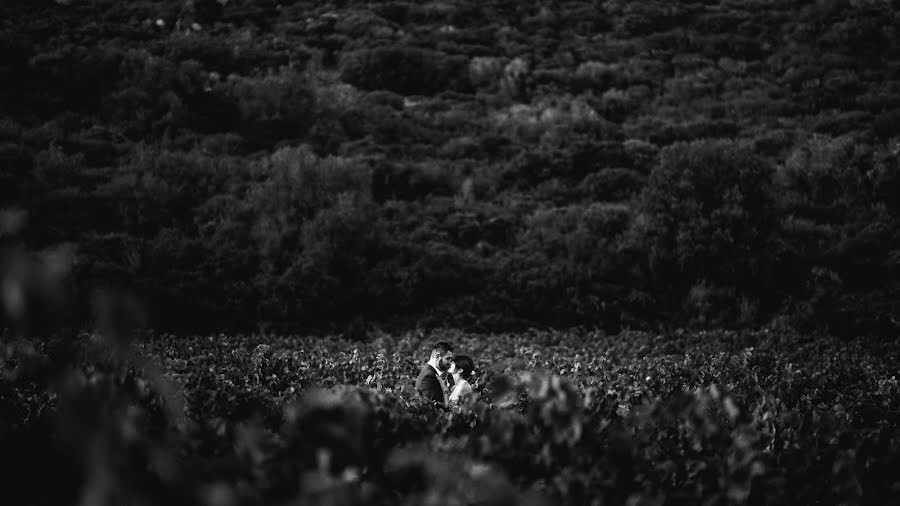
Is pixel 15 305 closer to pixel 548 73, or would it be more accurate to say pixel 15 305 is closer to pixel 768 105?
pixel 768 105

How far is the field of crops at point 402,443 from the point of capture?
1915 millimetres

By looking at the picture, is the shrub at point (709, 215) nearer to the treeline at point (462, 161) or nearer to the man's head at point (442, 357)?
the treeline at point (462, 161)

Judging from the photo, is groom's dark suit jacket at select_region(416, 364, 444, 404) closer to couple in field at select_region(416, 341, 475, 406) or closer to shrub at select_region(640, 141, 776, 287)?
couple in field at select_region(416, 341, 475, 406)

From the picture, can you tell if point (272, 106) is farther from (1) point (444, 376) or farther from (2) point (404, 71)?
(1) point (444, 376)

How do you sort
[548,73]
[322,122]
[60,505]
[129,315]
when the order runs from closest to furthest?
1. [129,315]
2. [60,505]
3. [322,122]
4. [548,73]

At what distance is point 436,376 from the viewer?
687cm

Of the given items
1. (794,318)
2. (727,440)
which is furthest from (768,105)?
(727,440)

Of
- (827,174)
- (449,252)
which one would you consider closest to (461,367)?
(449,252)

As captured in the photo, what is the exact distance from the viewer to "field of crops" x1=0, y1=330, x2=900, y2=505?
6.28ft

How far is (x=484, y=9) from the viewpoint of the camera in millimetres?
40250

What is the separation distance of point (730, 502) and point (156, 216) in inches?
756

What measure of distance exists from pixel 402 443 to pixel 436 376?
3.47 m

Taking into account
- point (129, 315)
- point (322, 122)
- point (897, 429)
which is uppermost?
point (129, 315)

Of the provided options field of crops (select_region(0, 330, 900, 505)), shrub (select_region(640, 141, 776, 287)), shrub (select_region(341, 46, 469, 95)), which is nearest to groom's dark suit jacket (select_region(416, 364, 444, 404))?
field of crops (select_region(0, 330, 900, 505))
